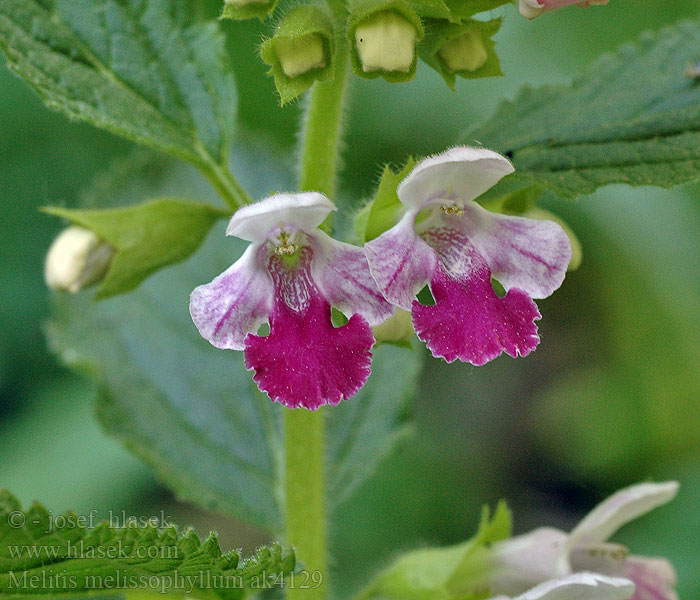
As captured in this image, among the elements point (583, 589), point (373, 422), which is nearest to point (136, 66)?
point (373, 422)

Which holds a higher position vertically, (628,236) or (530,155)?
(628,236)

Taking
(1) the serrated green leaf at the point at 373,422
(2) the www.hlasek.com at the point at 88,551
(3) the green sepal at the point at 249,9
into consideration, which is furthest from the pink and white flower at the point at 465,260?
(1) the serrated green leaf at the point at 373,422

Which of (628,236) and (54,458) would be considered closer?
(54,458)

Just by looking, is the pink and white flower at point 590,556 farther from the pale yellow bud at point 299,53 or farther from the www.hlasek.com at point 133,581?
the pale yellow bud at point 299,53

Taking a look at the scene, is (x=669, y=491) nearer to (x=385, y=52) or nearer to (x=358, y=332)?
(x=358, y=332)

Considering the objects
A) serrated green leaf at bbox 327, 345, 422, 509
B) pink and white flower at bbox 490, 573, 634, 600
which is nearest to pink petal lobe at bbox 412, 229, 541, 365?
pink and white flower at bbox 490, 573, 634, 600

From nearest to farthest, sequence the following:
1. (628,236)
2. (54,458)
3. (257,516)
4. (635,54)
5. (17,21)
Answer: (17,21) < (635,54) < (257,516) < (54,458) < (628,236)

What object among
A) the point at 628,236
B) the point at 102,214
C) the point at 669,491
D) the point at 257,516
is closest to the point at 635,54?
the point at 669,491

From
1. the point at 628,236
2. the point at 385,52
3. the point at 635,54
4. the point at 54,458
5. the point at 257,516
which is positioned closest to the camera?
Answer: the point at 385,52

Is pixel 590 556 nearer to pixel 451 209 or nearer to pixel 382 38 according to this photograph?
pixel 451 209
